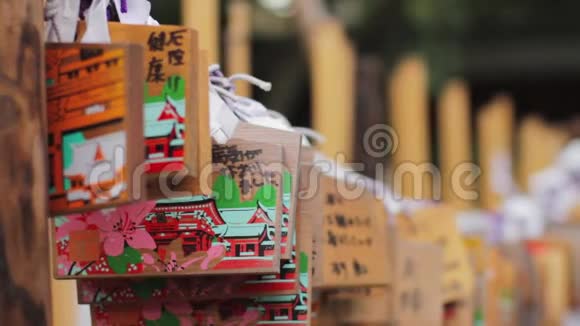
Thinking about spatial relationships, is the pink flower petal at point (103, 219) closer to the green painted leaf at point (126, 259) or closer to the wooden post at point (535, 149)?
the green painted leaf at point (126, 259)

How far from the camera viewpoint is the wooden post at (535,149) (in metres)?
9.15

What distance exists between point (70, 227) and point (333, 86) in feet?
10.2

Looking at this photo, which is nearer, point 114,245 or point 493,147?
point 114,245

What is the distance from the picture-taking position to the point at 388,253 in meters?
2.51

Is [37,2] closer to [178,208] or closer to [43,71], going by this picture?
[43,71]

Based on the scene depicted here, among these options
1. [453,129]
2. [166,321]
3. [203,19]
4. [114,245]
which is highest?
[203,19]

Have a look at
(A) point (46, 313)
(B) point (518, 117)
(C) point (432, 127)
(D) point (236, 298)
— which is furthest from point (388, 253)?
(B) point (518, 117)

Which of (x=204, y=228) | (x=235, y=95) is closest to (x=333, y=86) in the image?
(x=235, y=95)

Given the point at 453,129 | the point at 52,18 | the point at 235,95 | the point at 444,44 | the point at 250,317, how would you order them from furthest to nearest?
the point at 444,44
the point at 453,129
the point at 235,95
the point at 250,317
the point at 52,18

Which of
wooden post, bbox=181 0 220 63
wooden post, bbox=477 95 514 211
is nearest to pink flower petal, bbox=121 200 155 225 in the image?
wooden post, bbox=181 0 220 63

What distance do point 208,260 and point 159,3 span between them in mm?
5852

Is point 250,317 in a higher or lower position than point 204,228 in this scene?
lower

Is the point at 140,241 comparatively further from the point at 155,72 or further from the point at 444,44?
the point at 444,44

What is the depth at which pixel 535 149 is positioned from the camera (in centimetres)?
934
